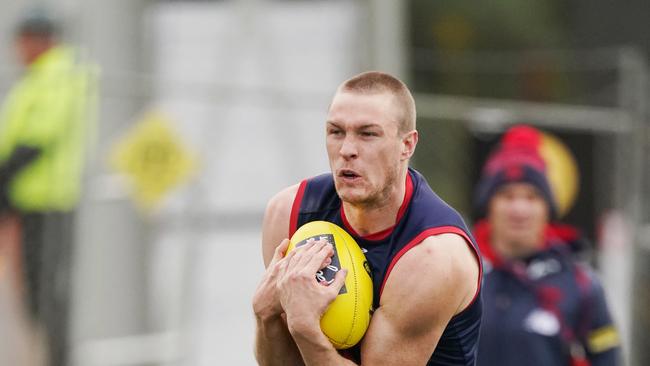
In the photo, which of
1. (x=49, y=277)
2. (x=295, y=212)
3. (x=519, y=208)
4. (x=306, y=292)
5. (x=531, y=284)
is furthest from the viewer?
(x=49, y=277)

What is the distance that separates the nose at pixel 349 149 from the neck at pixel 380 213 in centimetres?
24

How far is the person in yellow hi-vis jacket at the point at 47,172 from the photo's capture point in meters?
7.83

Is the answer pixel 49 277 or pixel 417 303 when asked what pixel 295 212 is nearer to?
pixel 417 303

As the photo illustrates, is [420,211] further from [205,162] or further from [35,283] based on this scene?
[205,162]

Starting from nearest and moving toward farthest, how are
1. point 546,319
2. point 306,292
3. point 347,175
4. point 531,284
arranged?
point 306,292
point 347,175
point 546,319
point 531,284

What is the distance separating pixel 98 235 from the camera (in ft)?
27.8

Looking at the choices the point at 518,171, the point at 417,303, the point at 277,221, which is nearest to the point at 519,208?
the point at 518,171

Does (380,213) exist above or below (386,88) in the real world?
below

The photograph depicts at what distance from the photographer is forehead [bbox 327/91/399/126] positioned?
14.1ft

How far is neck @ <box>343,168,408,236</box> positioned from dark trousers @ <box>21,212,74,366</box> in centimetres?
373

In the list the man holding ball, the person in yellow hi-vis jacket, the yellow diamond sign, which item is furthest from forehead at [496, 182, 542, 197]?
the man holding ball

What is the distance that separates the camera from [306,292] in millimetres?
4234

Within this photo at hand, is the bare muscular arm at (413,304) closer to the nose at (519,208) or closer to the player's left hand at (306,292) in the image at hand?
the player's left hand at (306,292)

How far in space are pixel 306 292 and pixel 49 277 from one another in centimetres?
395
